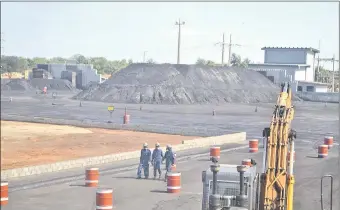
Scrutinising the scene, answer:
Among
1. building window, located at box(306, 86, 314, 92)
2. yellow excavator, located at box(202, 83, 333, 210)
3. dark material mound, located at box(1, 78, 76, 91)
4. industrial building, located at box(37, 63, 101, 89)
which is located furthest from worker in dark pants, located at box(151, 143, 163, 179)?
industrial building, located at box(37, 63, 101, 89)

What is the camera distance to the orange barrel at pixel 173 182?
18.5 meters

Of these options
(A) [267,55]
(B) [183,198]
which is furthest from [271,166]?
(A) [267,55]

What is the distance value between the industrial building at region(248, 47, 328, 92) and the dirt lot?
71228 millimetres

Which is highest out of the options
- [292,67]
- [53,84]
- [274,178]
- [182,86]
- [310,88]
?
[292,67]

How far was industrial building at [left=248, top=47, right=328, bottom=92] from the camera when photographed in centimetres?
10981

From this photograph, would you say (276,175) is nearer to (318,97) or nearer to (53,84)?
(318,97)

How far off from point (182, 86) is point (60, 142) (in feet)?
187

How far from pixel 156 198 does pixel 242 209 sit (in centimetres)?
995

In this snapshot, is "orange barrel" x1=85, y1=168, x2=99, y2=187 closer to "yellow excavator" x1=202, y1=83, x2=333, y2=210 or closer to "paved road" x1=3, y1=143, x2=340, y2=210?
"paved road" x1=3, y1=143, x2=340, y2=210

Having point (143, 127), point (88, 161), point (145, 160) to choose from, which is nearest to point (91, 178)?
point (145, 160)

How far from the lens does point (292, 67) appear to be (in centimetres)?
11456

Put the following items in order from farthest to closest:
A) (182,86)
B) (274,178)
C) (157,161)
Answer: (182,86) < (157,161) < (274,178)

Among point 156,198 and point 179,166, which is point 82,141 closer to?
point 179,166

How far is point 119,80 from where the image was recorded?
95.4m
